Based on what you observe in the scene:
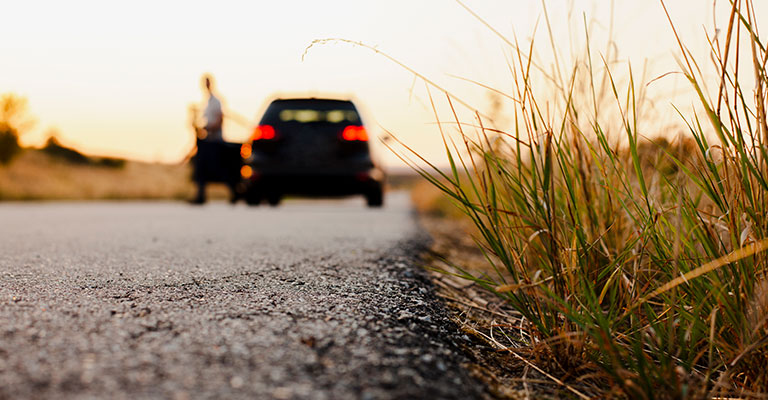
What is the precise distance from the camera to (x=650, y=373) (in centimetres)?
142

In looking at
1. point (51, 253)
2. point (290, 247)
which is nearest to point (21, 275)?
point (51, 253)

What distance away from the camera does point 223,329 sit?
144cm

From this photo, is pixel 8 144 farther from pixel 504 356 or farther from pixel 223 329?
pixel 504 356

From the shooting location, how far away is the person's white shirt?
888 cm

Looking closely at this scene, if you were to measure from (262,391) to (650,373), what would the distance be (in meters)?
0.87

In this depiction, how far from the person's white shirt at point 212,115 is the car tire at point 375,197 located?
2.36 metres

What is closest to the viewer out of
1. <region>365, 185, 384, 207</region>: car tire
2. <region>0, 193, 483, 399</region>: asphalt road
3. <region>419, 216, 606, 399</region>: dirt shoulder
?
<region>0, 193, 483, 399</region>: asphalt road

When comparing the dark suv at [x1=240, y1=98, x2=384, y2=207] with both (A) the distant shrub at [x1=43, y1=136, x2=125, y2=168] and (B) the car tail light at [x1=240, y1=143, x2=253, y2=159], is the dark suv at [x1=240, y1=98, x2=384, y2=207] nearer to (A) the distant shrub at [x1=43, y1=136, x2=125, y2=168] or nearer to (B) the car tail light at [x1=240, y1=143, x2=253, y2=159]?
(B) the car tail light at [x1=240, y1=143, x2=253, y2=159]

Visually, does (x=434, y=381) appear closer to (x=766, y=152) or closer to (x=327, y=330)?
(x=327, y=330)

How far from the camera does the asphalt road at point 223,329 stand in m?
1.15

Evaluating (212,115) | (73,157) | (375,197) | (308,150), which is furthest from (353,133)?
(73,157)

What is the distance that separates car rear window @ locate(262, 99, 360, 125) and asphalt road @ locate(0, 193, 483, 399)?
17.2 feet

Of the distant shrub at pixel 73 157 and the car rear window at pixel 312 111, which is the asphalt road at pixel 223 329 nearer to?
the car rear window at pixel 312 111

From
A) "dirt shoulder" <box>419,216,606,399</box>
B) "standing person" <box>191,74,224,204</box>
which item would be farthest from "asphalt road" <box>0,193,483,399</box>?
"standing person" <box>191,74,224,204</box>
